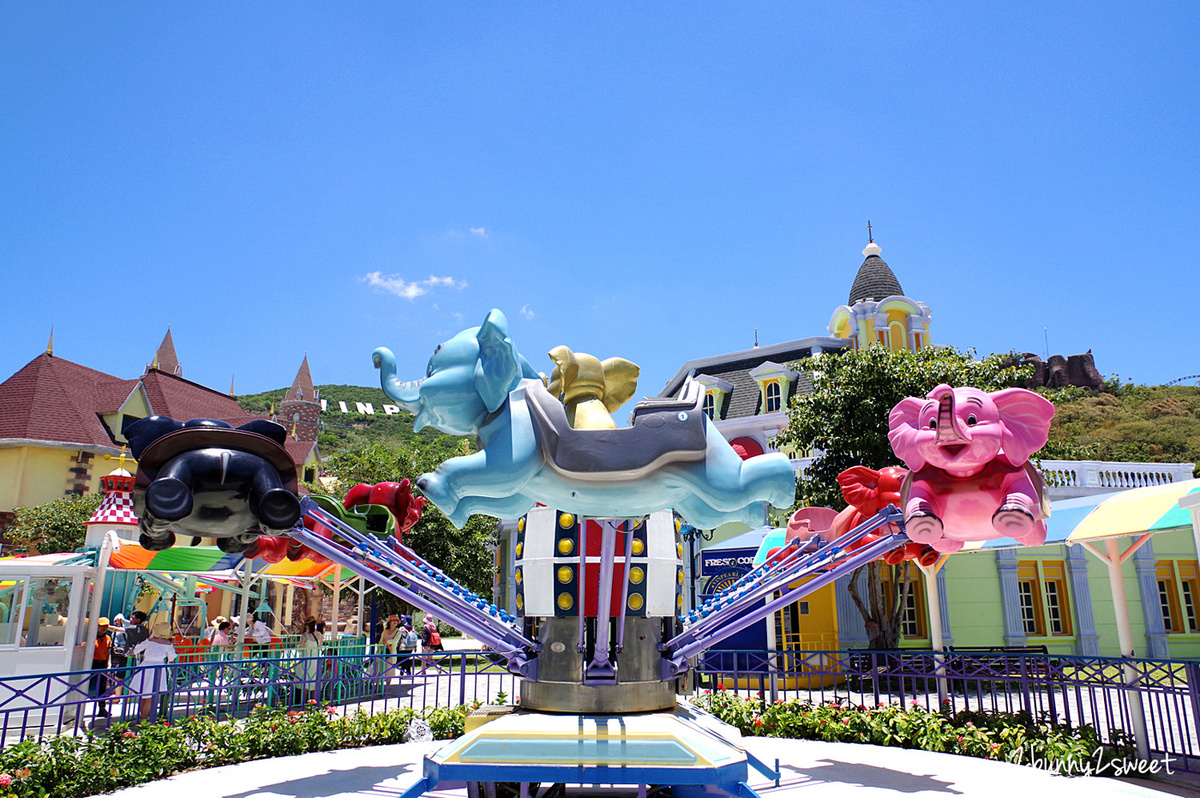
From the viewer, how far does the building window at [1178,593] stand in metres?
20.0

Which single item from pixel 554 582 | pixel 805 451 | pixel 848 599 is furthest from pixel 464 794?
pixel 848 599

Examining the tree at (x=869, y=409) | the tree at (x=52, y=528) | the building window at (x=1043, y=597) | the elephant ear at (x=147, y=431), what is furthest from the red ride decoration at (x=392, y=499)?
the tree at (x=52, y=528)

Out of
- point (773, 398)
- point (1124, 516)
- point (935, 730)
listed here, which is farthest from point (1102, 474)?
point (935, 730)

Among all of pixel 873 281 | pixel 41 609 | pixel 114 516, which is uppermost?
pixel 873 281

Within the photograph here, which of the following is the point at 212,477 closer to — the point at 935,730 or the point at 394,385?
the point at 394,385

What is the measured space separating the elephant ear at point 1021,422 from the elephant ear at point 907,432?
552 millimetres

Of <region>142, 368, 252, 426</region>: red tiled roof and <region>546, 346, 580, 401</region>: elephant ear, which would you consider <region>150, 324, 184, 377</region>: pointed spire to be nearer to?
<region>142, 368, 252, 426</region>: red tiled roof

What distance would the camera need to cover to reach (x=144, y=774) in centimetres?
862

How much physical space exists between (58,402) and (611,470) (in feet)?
140

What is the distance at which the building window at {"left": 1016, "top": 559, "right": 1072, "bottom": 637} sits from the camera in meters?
20.0

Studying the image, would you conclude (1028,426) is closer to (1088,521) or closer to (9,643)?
(1088,521)

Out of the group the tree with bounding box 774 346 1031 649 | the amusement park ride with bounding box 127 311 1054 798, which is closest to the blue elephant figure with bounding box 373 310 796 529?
the amusement park ride with bounding box 127 311 1054 798

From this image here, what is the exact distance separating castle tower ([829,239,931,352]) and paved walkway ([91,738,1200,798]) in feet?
63.4

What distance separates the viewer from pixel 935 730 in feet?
34.9
